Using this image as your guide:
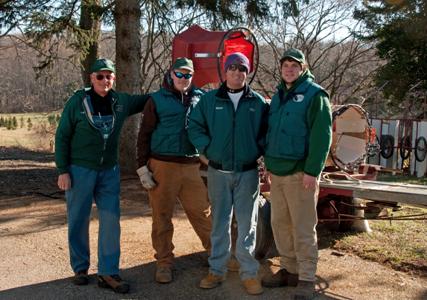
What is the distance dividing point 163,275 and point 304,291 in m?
1.31

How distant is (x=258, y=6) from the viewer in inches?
435

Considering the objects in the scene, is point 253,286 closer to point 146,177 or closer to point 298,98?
point 146,177

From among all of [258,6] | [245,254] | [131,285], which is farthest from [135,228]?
[258,6]

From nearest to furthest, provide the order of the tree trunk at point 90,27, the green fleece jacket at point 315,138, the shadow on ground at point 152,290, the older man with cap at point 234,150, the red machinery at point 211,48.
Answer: the green fleece jacket at point 315,138 → the older man with cap at point 234,150 → the shadow on ground at point 152,290 → the red machinery at point 211,48 → the tree trunk at point 90,27

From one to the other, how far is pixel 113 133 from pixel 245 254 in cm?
158

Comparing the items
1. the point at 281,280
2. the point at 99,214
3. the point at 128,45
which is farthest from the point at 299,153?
the point at 128,45

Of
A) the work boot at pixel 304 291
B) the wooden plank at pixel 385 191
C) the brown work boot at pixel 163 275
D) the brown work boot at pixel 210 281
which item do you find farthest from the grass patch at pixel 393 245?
the brown work boot at pixel 163 275

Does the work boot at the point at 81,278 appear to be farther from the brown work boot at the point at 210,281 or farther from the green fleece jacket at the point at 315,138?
the green fleece jacket at the point at 315,138

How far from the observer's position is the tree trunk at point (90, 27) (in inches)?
431

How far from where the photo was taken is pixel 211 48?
611 cm

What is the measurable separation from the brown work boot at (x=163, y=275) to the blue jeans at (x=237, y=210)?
55 cm

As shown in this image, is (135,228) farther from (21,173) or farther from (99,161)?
(21,173)

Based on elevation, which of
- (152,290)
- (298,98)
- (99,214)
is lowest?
(152,290)

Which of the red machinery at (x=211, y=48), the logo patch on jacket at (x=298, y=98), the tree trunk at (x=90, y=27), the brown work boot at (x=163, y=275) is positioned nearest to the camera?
the logo patch on jacket at (x=298, y=98)
